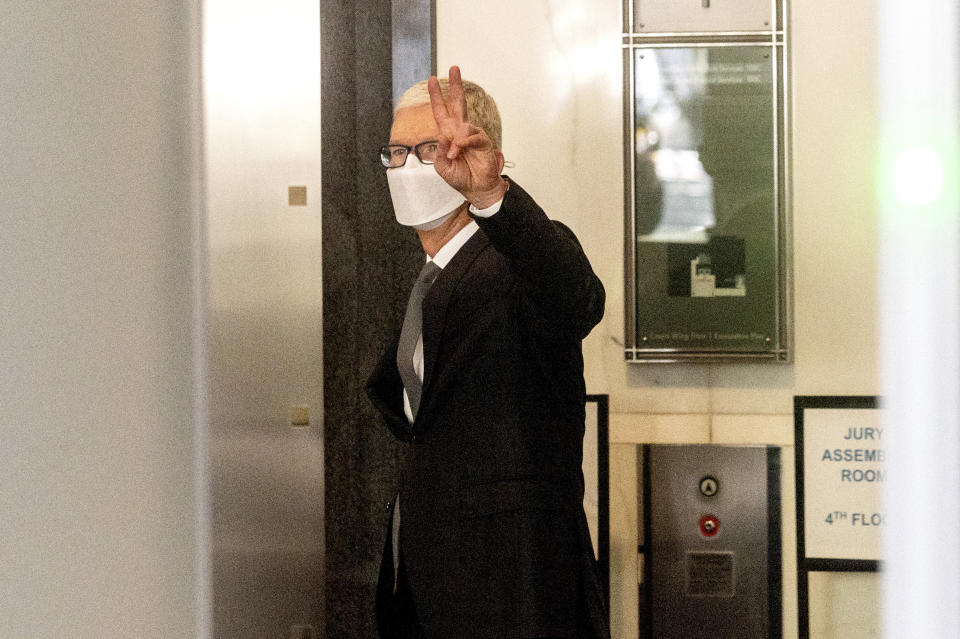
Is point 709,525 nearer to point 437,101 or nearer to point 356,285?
point 356,285

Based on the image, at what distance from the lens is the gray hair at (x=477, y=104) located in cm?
172

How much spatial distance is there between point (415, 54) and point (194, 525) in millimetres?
2081

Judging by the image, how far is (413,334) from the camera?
168 cm

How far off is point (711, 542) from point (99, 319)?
2.20 metres

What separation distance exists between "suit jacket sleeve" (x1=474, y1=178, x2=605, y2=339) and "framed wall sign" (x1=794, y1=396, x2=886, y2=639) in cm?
91

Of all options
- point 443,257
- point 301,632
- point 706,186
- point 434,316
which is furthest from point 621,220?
point 301,632

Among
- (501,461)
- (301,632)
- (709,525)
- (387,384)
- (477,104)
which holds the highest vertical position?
(477,104)

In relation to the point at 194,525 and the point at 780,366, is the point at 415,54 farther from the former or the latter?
the point at 194,525

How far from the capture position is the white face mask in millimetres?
1712

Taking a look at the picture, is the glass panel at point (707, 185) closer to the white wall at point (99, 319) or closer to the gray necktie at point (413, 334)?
the gray necktie at point (413, 334)

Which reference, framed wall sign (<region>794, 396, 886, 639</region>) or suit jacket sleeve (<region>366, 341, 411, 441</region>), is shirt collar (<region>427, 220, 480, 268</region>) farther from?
framed wall sign (<region>794, 396, 886, 639</region>)

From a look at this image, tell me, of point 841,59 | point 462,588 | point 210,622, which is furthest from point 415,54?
point 210,622

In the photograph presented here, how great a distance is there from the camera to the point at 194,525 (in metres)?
0.32

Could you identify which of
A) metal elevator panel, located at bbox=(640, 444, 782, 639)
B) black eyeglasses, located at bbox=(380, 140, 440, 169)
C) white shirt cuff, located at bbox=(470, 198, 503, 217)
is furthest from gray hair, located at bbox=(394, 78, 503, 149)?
metal elevator panel, located at bbox=(640, 444, 782, 639)
